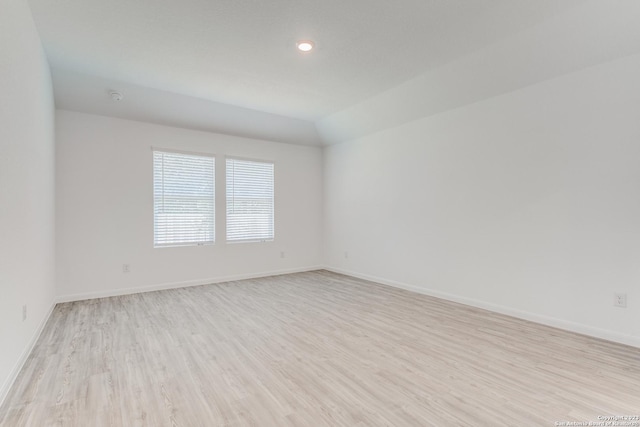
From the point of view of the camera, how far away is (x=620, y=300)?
2.80 metres

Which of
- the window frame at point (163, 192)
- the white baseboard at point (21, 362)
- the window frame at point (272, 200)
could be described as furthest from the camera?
the window frame at point (272, 200)

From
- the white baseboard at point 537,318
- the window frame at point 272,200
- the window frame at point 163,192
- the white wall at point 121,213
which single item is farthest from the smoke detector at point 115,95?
the white baseboard at point 537,318

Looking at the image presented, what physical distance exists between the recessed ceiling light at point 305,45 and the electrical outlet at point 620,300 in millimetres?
3626

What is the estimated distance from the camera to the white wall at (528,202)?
2812 millimetres

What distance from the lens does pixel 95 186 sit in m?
4.28

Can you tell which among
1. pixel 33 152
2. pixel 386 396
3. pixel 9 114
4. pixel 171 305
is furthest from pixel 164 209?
pixel 386 396

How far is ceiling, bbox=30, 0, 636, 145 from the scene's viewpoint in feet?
8.13

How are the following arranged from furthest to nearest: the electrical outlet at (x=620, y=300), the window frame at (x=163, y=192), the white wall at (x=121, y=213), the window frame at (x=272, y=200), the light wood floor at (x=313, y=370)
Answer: the window frame at (x=272, y=200)
the window frame at (x=163, y=192)
the white wall at (x=121, y=213)
the electrical outlet at (x=620, y=300)
the light wood floor at (x=313, y=370)

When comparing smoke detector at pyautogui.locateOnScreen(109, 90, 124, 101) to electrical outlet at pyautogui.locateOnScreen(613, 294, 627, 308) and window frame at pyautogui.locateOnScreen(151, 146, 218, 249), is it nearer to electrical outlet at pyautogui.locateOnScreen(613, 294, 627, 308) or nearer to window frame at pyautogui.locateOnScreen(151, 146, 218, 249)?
window frame at pyautogui.locateOnScreen(151, 146, 218, 249)

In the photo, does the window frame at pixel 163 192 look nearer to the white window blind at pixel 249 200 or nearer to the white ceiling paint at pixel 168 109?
the white window blind at pixel 249 200

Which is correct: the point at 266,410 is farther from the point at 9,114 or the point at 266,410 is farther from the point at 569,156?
the point at 569,156

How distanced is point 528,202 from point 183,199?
184 inches

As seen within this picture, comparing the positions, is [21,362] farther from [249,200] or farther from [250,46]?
[249,200]

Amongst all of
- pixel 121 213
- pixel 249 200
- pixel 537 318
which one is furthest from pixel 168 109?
pixel 537 318
